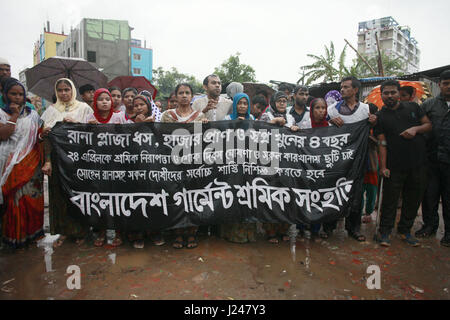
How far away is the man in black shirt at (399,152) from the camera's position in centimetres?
349

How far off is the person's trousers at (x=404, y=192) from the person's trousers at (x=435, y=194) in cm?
31

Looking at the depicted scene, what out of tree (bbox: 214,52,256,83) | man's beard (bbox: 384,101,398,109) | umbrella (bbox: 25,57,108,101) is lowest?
man's beard (bbox: 384,101,398,109)

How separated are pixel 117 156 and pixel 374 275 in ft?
10.4

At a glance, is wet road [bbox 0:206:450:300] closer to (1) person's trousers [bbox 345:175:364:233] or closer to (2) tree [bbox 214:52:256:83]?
(1) person's trousers [bbox 345:175:364:233]

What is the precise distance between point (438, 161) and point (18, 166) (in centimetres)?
534

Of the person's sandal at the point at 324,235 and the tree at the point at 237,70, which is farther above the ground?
the tree at the point at 237,70

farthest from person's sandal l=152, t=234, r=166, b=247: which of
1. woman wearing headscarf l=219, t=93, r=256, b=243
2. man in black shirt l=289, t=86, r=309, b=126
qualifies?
man in black shirt l=289, t=86, r=309, b=126

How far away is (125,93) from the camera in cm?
457

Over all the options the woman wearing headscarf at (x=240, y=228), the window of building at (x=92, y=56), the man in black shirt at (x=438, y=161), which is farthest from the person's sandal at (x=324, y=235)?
the window of building at (x=92, y=56)

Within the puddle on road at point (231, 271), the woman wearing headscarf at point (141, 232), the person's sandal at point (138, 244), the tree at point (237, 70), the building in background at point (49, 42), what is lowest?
the puddle on road at point (231, 271)

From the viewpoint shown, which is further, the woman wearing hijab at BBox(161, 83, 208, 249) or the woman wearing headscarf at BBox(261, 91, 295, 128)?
the woman wearing headscarf at BBox(261, 91, 295, 128)

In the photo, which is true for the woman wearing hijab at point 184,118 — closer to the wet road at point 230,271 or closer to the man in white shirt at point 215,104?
the wet road at point 230,271

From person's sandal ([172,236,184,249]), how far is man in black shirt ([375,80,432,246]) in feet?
8.44

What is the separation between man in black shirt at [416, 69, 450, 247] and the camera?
3.55 metres
